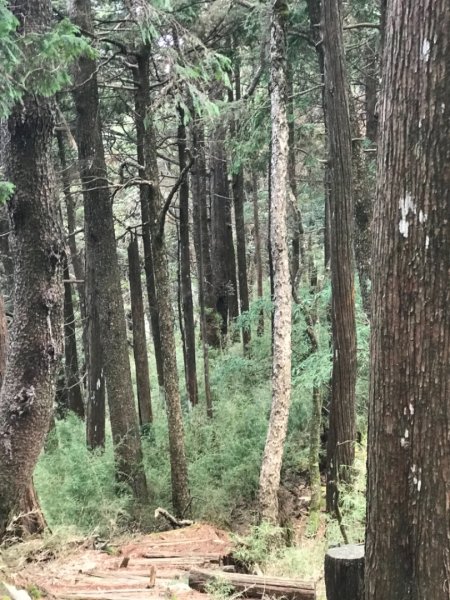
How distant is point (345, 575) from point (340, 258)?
19.2 feet

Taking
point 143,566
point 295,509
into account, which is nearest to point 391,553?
point 143,566

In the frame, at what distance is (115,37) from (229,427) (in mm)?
9118

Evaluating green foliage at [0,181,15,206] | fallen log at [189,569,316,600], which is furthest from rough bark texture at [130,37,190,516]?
fallen log at [189,569,316,600]

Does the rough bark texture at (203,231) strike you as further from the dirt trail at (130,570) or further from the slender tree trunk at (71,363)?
the dirt trail at (130,570)

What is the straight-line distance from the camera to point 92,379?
1369 centimetres

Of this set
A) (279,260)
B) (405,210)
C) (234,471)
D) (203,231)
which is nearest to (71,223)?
(203,231)

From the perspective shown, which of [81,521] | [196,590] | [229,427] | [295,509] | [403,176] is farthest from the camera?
[229,427]

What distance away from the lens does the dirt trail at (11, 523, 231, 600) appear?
4.89m

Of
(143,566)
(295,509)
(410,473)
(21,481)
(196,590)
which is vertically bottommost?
(295,509)

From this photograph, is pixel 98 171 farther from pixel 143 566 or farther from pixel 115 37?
pixel 143 566

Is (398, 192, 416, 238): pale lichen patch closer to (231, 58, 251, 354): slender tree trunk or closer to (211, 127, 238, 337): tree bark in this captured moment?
(231, 58, 251, 354): slender tree trunk

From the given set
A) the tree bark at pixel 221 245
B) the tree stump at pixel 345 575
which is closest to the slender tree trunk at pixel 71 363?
the tree bark at pixel 221 245

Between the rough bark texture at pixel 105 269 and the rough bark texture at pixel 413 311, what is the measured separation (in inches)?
305

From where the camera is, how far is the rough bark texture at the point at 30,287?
5.25 meters
